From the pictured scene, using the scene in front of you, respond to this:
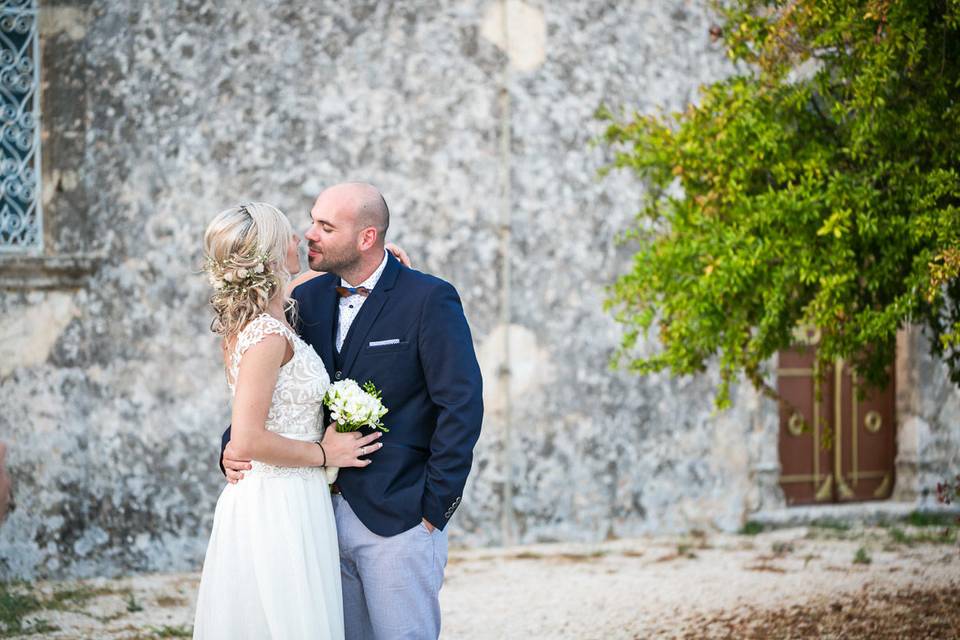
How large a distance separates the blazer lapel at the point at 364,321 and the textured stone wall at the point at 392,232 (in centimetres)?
354

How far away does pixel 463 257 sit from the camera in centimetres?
767

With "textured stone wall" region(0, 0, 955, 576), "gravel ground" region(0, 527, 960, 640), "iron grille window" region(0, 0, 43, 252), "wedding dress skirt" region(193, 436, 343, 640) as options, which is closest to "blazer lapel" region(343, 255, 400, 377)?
"wedding dress skirt" region(193, 436, 343, 640)

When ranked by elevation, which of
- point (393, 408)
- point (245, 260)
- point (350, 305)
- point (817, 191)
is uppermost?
point (817, 191)

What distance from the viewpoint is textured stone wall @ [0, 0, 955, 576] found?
6.91 metres

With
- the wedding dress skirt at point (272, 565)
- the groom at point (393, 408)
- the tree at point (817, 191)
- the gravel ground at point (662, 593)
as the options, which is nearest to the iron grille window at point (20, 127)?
the gravel ground at point (662, 593)

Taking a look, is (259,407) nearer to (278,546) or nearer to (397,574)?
(278,546)

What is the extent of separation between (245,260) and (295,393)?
44cm

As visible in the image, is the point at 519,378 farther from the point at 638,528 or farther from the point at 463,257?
the point at 638,528

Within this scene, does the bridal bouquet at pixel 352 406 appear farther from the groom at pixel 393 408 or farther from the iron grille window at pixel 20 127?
the iron grille window at pixel 20 127

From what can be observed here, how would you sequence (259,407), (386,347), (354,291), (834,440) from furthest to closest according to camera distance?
(834,440), (354,291), (386,347), (259,407)

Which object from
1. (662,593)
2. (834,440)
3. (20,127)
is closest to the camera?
(662,593)

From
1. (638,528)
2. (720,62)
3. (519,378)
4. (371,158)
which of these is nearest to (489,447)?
(519,378)

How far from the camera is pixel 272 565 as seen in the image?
307cm

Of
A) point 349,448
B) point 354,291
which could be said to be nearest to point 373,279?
point 354,291
